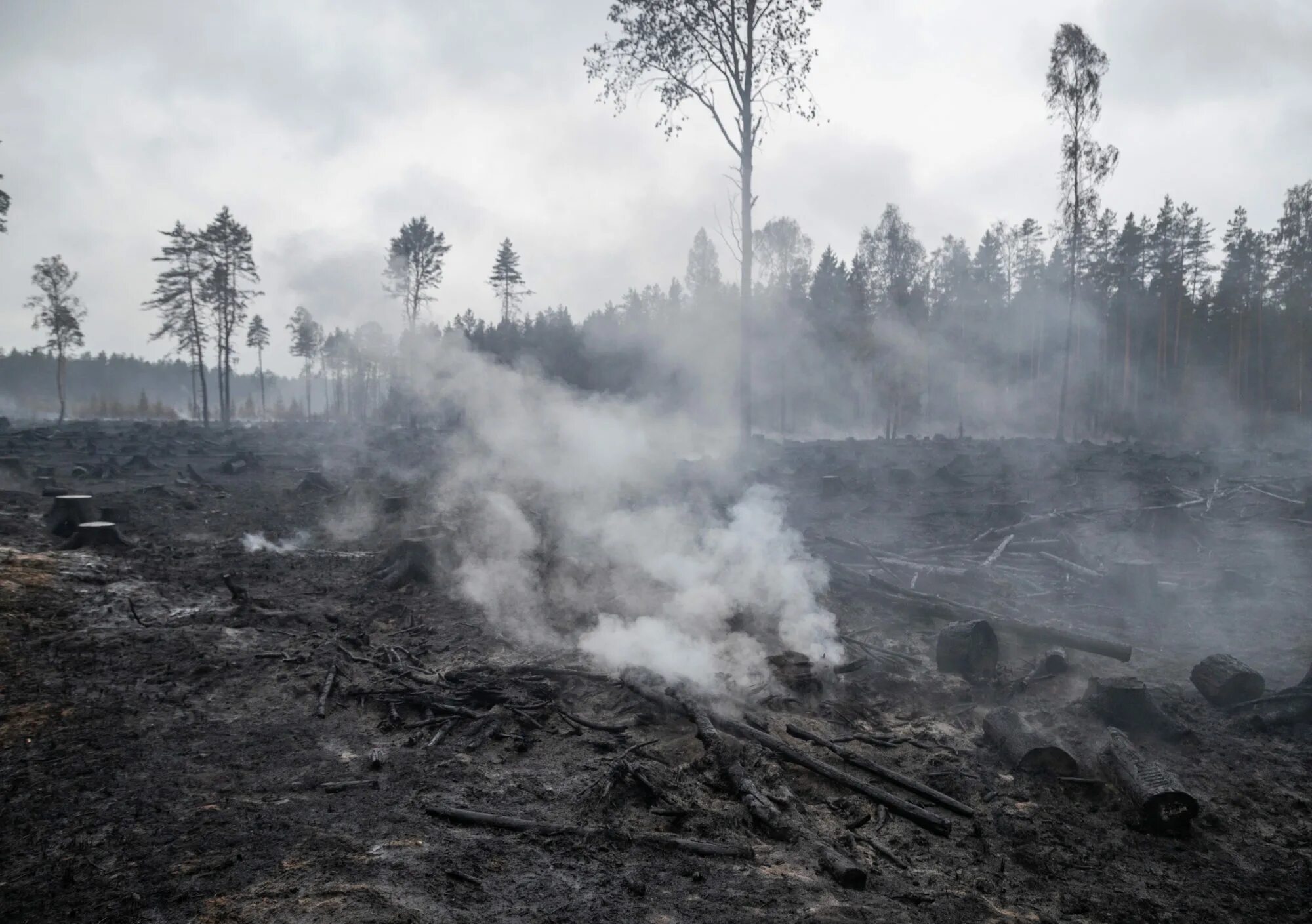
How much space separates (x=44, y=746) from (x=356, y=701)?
2.21 meters

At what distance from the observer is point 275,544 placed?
1272 cm

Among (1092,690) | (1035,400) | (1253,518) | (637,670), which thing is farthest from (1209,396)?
(637,670)

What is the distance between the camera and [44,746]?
4867mm

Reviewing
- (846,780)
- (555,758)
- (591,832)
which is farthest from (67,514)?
(846,780)

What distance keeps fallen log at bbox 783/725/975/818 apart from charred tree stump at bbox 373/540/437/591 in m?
6.80

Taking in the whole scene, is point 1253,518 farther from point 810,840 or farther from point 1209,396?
point 1209,396

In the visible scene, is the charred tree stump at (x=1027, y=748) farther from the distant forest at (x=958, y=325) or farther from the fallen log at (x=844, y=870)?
the distant forest at (x=958, y=325)

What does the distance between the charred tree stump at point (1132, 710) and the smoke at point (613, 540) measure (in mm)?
2555

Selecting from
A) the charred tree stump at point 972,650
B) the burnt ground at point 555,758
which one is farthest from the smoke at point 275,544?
the charred tree stump at point 972,650

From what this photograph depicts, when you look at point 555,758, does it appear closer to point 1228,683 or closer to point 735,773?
point 735,773

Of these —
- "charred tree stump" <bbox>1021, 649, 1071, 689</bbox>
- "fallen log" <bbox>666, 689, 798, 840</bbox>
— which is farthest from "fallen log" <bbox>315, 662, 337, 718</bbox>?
"charred tree stump" <bbox>1021, 649, 1071, 689</bbox>

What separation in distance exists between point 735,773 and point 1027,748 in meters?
2.38

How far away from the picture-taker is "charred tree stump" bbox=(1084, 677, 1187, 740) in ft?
18.3

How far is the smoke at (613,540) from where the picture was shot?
24.7ft
